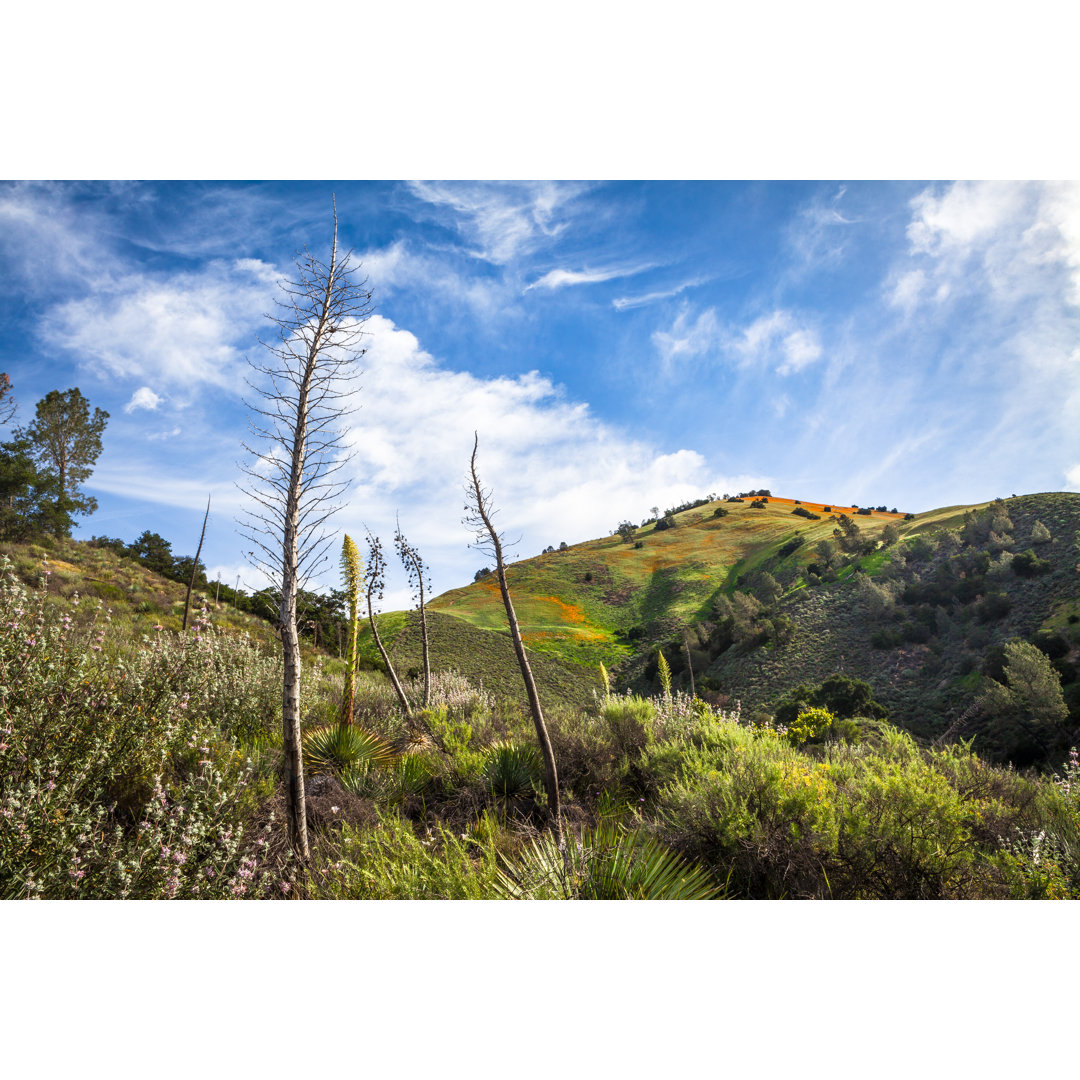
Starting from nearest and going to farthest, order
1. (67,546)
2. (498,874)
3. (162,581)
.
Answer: (498,874), (67,546), (162,581)

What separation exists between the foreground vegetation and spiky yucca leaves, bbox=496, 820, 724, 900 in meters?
0.01

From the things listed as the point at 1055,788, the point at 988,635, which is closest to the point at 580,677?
the point at 988,635

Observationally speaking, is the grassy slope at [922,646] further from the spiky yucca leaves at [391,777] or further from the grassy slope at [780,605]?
the spiky yucca leaves at [391,777]

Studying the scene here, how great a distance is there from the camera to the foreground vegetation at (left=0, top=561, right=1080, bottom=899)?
9.07 ft

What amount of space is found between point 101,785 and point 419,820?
3.09 meters

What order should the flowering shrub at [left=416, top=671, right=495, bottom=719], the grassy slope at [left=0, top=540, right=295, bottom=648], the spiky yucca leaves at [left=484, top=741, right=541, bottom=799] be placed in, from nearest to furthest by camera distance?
the spiky yucca leaves at [left=484, top=741, right=541, bottom=799], the flowering shrub at [left=416, top=671, right=495, bottom=719], the grassy slope at [left=0, top=540, right=295, bottom=648]

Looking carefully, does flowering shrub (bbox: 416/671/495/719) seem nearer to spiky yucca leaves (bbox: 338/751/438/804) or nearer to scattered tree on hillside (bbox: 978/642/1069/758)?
spiky yucca leaves (bbox: 338/751/438/804)

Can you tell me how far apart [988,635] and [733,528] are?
90.6ft

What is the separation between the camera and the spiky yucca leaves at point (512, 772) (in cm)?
589

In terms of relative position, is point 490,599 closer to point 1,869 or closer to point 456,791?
point 456,791


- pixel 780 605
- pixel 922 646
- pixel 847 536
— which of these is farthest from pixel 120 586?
pixel 847 536

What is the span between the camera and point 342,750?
6.41 metres

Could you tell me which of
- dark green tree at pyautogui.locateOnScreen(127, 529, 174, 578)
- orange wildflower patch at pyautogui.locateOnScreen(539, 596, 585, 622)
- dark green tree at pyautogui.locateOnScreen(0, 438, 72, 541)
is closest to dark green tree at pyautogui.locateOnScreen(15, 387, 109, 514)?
dark green tree at pyautogui.locateOnScreen(0, 438, 72, 541)

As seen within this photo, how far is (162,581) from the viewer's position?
66.1 ft
